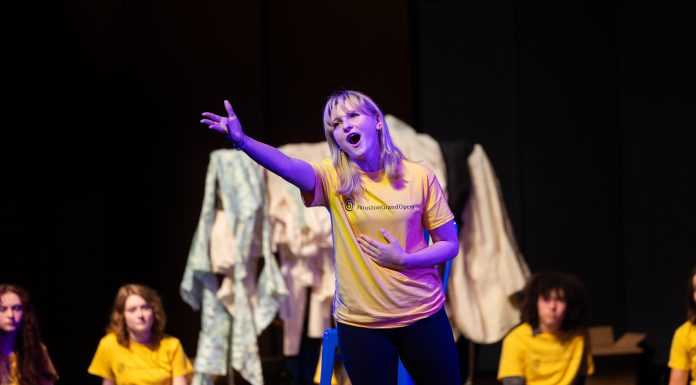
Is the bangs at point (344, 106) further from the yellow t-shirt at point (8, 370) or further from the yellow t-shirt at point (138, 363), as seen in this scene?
the yellow t-shirt at point (8, 370)

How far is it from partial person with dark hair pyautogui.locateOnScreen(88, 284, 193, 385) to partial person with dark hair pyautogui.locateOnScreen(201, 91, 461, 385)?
1839mm

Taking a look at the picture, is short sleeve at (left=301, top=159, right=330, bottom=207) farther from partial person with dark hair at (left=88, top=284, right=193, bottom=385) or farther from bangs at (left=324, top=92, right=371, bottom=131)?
partial person with dark hair at (left=88, top=284, right=193, bottom=385)

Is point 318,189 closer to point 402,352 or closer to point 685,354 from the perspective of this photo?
point 402,352

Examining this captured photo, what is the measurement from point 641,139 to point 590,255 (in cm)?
65

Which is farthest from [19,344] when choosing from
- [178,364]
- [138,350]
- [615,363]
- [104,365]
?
[615,363]

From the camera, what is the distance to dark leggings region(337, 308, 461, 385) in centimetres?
236

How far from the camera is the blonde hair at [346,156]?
2.39 metres

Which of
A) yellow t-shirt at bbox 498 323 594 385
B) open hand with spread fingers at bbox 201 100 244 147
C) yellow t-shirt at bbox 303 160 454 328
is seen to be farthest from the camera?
yellow t-shirt at bbox 498 323 594 385

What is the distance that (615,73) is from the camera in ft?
18.2

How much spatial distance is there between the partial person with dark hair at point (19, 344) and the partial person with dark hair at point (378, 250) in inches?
78.1

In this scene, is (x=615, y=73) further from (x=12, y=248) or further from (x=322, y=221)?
(x=12, y=248)

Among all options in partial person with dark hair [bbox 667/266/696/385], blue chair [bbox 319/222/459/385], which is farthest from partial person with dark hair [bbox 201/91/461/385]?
partial person with dark hair [bbox 667/266/696/385]

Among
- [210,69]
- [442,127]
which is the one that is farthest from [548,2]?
[210,69]

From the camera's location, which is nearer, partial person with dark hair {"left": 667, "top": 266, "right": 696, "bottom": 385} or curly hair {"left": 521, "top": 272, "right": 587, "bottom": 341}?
partial person with dark hair {"left": 667, "top": 266, "right": 696, "bottom": 385}
